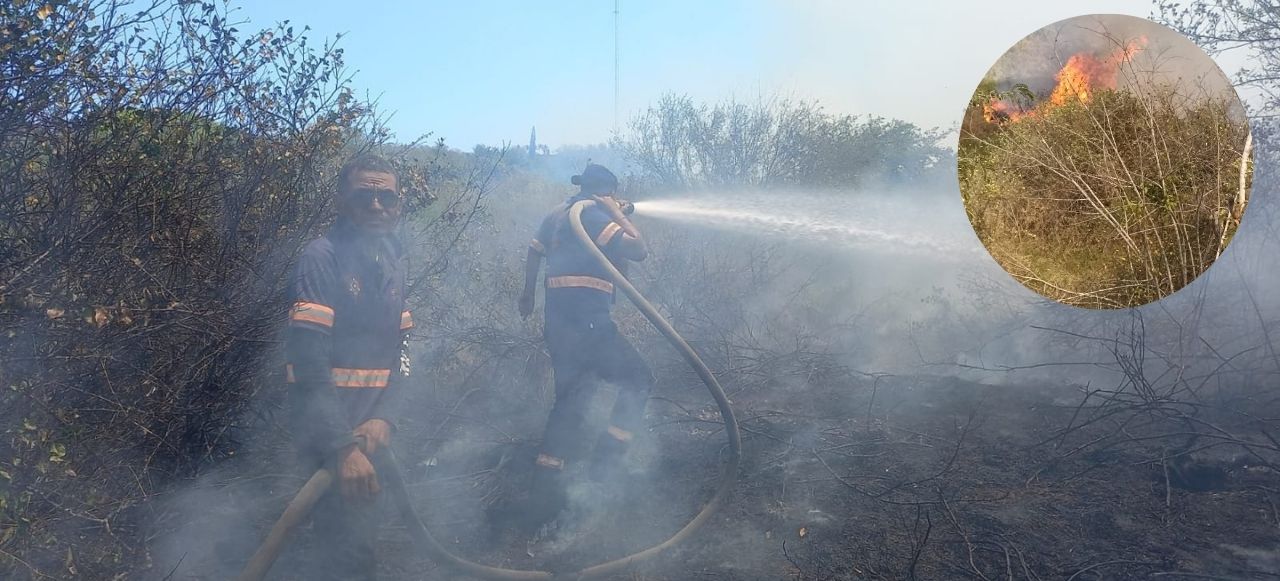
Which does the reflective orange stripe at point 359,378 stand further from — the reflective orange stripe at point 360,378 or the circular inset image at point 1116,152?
the circular inset image at point 1116,152

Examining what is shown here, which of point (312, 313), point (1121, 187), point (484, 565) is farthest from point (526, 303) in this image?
point (1121, 187)

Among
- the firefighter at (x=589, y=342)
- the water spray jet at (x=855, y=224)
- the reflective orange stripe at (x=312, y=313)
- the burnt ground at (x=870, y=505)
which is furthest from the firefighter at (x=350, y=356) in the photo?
the water spray jet at (x=855, y=224)

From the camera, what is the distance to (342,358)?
9.96 feet

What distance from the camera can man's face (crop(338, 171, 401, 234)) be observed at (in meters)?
3.14

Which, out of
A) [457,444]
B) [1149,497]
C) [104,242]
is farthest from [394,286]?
[1149,497]

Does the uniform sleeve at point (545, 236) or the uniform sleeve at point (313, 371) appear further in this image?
the uniform sleeve at point (545, 236)

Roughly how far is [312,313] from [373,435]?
1.97ft

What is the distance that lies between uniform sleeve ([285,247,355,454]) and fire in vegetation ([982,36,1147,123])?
5.95 meters

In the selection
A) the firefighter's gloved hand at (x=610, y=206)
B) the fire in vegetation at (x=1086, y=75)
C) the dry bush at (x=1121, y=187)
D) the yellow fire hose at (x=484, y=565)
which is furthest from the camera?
the fire in vegetation at (x=1086, y=75)

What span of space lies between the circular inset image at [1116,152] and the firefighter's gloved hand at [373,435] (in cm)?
577

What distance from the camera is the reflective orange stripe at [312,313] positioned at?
2.81 m

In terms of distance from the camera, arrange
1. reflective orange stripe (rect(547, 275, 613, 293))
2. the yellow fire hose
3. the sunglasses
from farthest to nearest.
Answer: reflective orange stripe (rect(547, 275, 613, 293)) → the sunglasses → the yellow fire hose

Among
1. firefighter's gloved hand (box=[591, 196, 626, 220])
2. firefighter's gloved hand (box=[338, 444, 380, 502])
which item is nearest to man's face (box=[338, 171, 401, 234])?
firefighter's gloved hand (box=[338, 444, 380, 502])

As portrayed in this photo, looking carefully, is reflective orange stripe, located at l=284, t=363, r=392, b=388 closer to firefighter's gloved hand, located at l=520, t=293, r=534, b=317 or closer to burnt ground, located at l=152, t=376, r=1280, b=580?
burnt ground, located at l=152, t=376, r=1280, b=580
